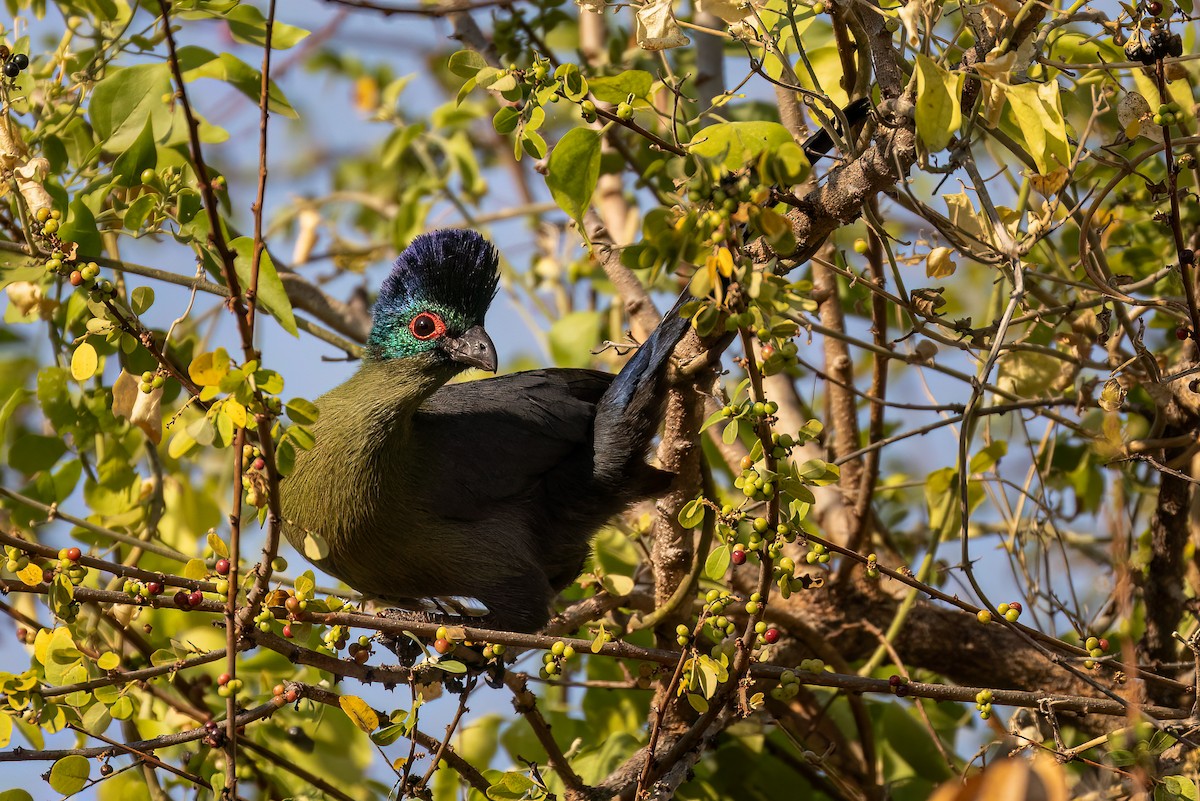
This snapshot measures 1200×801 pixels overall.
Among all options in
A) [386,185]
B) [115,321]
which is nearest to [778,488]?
[115,321]

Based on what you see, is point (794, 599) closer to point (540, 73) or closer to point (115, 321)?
point (540, 73)

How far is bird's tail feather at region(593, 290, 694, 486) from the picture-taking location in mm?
3369

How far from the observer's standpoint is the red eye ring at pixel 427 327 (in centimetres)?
346

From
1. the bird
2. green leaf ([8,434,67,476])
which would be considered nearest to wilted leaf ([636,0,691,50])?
the bird

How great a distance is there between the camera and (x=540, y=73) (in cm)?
225

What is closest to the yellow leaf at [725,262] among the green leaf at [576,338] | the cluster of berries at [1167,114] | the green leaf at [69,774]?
the cluster of berries at [1167,114]

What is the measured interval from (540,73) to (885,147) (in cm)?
70

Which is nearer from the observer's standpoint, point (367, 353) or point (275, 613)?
point (275, 613)

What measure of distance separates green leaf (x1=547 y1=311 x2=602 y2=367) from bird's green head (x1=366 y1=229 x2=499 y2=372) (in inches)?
25.5

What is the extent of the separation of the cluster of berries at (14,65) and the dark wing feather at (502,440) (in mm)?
1402

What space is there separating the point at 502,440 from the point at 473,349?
0.31 meters

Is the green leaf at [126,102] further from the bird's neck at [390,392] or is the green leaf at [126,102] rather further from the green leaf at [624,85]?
the green leaf at [624,85]

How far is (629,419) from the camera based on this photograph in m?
3.47

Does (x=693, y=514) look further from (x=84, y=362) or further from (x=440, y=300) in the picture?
(x=440, y=300)
